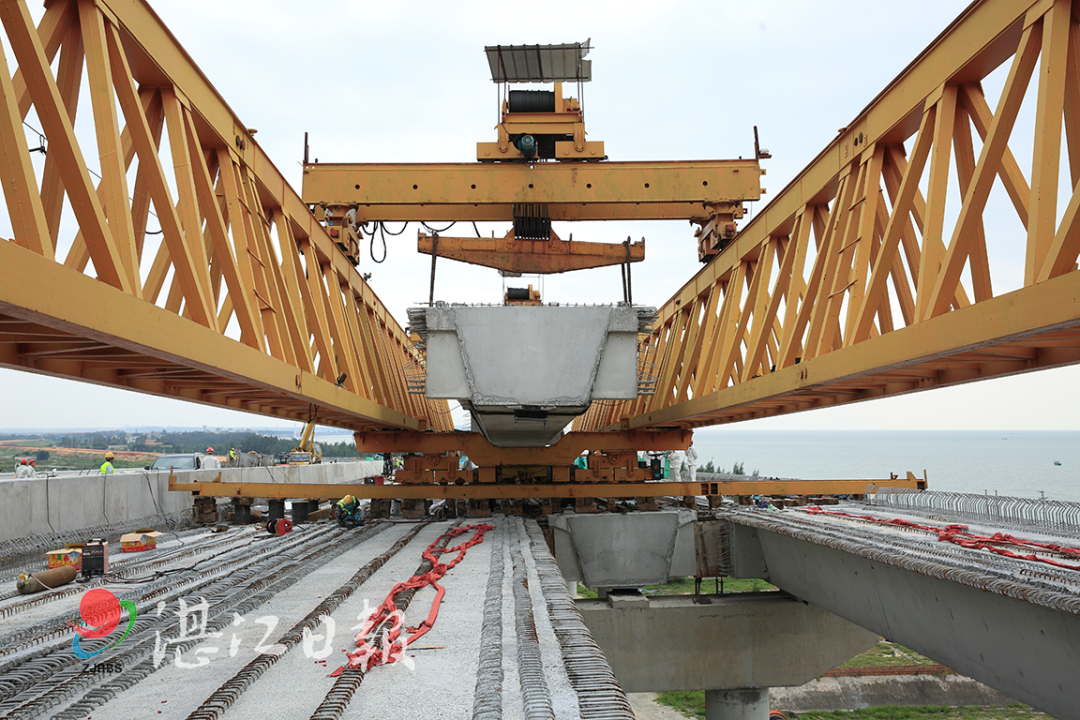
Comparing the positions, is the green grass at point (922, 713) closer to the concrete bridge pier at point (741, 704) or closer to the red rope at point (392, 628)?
the concrete bridge pier at point (741, 704)

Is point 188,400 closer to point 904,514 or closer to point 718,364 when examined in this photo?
point 718,364

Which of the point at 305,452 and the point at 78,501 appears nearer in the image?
the point at 78,501

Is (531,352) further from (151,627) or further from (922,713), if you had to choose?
(922,713)

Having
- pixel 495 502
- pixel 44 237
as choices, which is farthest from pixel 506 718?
pixel 495 502

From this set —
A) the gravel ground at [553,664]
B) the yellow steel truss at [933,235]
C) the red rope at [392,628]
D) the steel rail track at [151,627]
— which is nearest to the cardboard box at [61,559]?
the steel rail track at [151,627]

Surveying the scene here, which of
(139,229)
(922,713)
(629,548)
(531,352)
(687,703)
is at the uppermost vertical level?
(139,229)

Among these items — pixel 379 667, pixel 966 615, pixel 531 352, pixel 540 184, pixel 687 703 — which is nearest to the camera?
pixel 379 667

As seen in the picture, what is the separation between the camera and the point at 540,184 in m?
11.9

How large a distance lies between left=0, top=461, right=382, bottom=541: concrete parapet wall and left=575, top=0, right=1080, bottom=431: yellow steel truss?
11219 millimetres

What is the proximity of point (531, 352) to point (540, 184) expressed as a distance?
4289 millimetres

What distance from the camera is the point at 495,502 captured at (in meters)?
15.2

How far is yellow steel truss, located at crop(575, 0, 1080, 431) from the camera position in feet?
14.8

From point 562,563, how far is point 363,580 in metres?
6.40

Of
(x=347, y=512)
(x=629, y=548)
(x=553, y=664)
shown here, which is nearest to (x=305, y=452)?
(x=347, y=512)
